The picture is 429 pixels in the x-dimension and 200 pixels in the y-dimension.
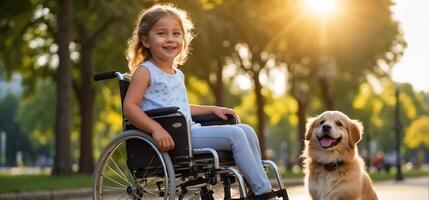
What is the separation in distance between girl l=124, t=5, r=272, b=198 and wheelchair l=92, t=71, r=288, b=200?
10 cm

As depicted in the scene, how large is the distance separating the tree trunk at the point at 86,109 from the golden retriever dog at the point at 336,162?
69.7 ft

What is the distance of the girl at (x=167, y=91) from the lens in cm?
627

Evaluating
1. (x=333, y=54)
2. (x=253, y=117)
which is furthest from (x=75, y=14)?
(x=253, y=117)

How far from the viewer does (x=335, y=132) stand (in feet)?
26.1

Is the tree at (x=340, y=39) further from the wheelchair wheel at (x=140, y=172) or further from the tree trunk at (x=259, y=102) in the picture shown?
Answer: the wheelchair wheel at (x=140, y=172)

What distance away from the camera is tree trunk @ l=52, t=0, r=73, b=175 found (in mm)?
23875

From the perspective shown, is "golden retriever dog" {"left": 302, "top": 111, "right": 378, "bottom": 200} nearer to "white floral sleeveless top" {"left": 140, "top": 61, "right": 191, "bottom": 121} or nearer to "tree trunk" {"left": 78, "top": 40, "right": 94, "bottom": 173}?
"white floral sleeveless top" {"left": 140, "top": 61, "right": 191, "bottom": 121}

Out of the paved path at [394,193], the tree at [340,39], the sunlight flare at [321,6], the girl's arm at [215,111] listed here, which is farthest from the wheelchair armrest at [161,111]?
the sunlight flare at [321,6]

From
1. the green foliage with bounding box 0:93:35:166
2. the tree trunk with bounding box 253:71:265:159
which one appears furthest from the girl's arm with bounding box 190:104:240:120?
the green foliage with bounding box 0:93:35:166

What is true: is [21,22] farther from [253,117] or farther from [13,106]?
[13,106]

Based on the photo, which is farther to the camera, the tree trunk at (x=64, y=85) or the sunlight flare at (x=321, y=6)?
the sunlight flare at (x=321, y=6)

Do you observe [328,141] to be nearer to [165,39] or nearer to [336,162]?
[336,162]

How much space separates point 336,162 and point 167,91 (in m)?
2.01

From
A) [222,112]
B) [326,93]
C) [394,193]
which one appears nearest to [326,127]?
[222,112]
